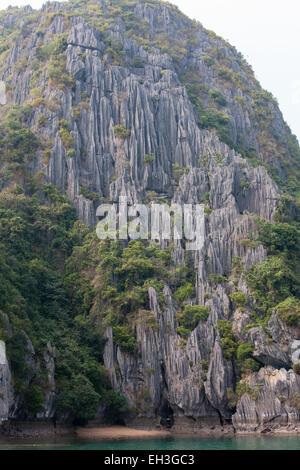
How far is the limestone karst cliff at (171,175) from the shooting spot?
4303cm

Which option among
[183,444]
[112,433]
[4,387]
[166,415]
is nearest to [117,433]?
[112,433]

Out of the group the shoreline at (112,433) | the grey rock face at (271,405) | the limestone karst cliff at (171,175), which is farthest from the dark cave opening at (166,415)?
the grey rock face at (271,405)

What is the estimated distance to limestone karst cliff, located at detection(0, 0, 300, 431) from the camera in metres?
43.0

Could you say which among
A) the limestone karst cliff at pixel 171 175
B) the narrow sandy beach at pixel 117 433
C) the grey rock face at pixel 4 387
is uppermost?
the limestone karst cliff at pixel 171 175

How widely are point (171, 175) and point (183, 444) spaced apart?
3298 cm

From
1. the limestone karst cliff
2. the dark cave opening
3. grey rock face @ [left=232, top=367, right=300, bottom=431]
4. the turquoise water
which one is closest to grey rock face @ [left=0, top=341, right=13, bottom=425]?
the limestone karst cliff

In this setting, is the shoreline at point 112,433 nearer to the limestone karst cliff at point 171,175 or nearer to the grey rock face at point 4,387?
the limestone karst cliff at point 171,175

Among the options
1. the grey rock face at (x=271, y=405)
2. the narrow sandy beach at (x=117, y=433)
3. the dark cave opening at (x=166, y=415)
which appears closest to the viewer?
the narrow sandy beach at (x=117, y=433)

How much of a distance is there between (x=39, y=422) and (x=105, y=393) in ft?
19.5

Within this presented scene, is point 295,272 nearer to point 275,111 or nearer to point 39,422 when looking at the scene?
point 39,422

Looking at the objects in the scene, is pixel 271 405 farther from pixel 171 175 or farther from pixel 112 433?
pixel 171 175

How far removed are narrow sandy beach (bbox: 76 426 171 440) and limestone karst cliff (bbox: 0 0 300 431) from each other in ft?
4.94

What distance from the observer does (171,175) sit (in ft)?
203

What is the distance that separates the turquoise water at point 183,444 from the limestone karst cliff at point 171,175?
9.37 feet
